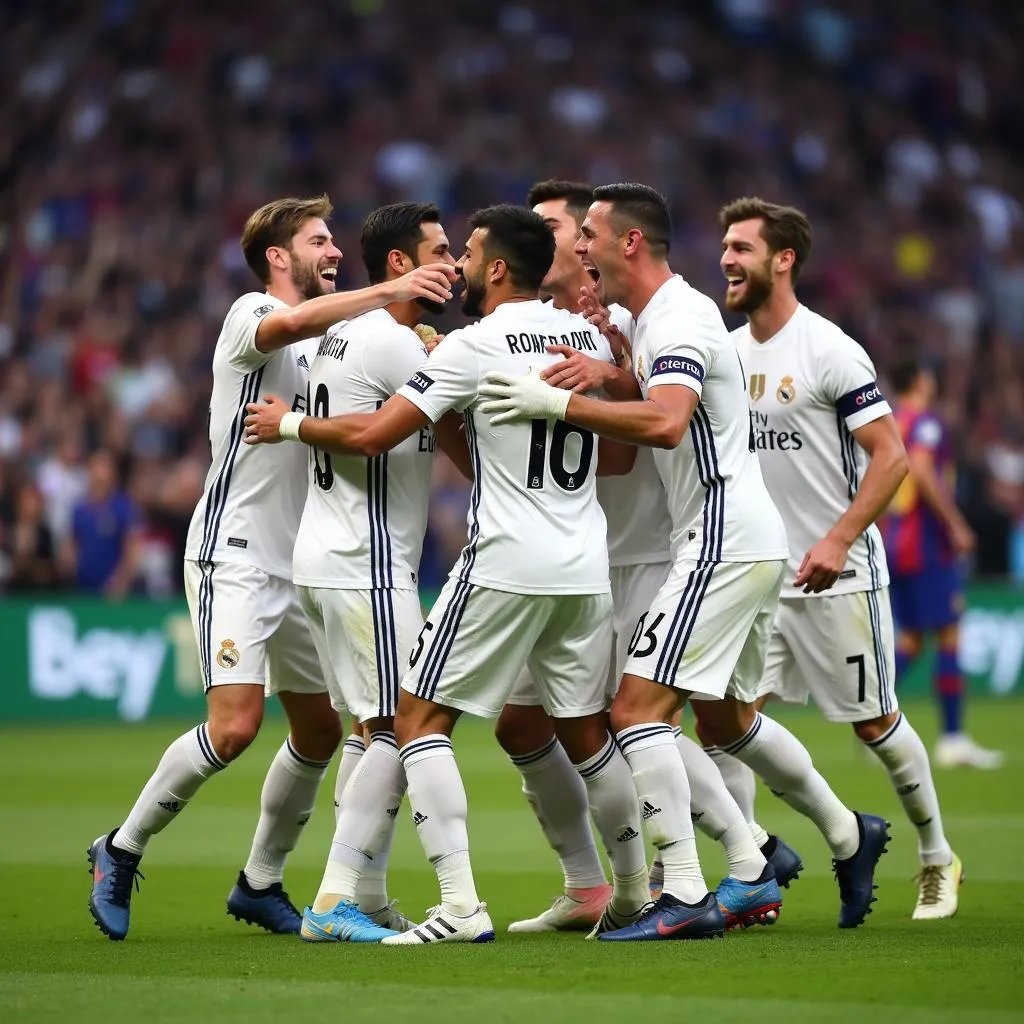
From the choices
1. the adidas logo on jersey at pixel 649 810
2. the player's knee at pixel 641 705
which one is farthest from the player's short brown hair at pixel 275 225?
the adidas logo on jersey at pixel 649 810

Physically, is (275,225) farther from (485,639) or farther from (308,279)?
(485,639)

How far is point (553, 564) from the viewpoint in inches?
245

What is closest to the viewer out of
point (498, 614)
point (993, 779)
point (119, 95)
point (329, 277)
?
point (498, 614)

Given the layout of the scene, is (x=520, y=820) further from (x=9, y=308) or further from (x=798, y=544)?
(x=9, y=308)

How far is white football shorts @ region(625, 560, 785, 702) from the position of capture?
6289mm

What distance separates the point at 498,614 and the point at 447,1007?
62.9 inches

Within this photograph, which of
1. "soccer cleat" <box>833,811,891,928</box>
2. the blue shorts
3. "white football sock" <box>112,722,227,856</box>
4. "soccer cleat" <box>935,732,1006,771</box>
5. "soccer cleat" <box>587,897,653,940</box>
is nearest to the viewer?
"soccer cleat" <box>587,897,653,940</box>

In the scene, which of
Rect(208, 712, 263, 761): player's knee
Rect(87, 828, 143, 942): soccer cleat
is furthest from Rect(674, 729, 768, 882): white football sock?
Rect(87, 828, 143, 942): soccer cleat

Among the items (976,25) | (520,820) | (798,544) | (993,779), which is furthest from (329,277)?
(976,25)

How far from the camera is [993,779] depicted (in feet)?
39.8

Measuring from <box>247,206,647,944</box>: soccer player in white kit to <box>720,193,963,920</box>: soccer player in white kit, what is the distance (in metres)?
1.17

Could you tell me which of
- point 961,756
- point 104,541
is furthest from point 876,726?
point 104,541

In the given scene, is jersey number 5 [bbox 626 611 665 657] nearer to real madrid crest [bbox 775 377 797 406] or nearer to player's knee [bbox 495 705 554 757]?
player's knee [bbox 495 705 554 757]

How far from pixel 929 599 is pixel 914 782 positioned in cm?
641
